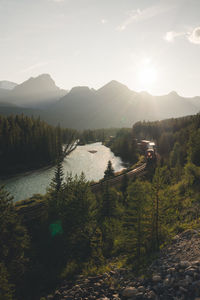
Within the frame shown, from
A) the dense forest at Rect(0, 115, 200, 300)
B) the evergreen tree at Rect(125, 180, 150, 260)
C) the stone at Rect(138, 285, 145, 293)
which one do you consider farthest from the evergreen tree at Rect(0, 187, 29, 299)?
the stone at Rect(138, 285, 145, 293)

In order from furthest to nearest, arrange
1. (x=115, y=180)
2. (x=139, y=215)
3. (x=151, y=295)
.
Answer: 1. (x=115, y=180)
2. (x=139, y=215)
3. (x=151, y=295)

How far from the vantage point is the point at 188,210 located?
19078mm

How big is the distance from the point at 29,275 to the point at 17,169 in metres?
62.3

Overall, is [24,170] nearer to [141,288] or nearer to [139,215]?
[139,215]

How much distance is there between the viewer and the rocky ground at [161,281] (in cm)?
796

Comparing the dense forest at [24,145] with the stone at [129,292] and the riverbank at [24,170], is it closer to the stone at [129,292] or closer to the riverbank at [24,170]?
the riverbank at [24,170]

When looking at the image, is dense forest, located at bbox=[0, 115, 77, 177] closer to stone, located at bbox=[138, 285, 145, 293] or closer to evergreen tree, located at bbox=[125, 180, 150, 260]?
evergreen tree, located at bbox=[125, 180, 150, 260]

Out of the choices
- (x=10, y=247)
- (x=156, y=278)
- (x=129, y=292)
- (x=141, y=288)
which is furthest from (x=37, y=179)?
(x=156, y=278)

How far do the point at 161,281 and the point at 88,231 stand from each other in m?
15.0

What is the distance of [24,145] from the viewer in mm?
85688

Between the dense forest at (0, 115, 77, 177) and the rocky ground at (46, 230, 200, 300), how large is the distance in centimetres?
6044

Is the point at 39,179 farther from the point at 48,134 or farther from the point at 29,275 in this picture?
the point at 29,275

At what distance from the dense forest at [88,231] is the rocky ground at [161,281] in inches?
52.4

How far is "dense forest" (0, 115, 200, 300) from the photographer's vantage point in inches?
568
